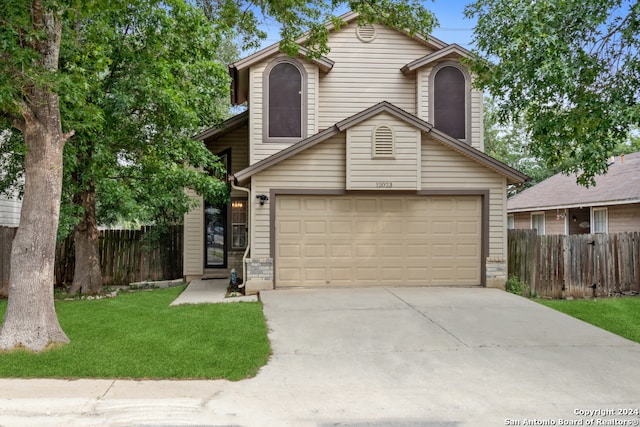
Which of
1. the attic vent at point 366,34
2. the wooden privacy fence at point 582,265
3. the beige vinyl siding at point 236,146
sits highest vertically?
the attic vent at point 366,34

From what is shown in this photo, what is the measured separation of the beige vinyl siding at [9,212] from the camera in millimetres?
13827

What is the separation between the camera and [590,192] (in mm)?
16625

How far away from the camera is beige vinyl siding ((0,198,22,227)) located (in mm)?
13827

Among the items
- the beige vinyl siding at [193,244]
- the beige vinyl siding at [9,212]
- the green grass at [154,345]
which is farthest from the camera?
the beige vinyl siding at [9,212]

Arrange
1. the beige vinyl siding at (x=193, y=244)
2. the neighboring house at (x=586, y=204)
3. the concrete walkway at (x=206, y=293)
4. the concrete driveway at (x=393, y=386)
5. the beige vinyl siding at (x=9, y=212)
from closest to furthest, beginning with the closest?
the concrete driveway at (x=393, y=386) → the concrete walkway at (x=206, y=293) → the beige vinyl siding at (x=193, y=244) → the beige vinyl siding at (x=9, y=212) → the neighboring house at (x=586, y=204)

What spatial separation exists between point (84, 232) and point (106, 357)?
21.2 ft

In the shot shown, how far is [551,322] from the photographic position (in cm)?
761

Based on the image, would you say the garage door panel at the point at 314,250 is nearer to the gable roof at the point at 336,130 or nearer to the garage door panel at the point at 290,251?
the garage door panel at the point at 290,251

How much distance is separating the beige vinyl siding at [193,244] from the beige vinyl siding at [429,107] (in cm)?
682

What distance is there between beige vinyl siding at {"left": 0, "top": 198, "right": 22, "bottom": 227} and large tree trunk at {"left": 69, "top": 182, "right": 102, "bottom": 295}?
4.64m

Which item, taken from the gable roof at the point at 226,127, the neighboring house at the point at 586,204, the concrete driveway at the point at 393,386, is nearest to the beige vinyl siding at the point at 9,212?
the gable roof at the point at 226,127

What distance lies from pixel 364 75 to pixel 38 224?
933 centimetres

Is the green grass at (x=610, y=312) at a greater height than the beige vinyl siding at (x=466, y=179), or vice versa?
the beige vinyl siding at (x=466, y=179)

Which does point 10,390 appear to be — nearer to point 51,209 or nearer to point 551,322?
point 51,209
